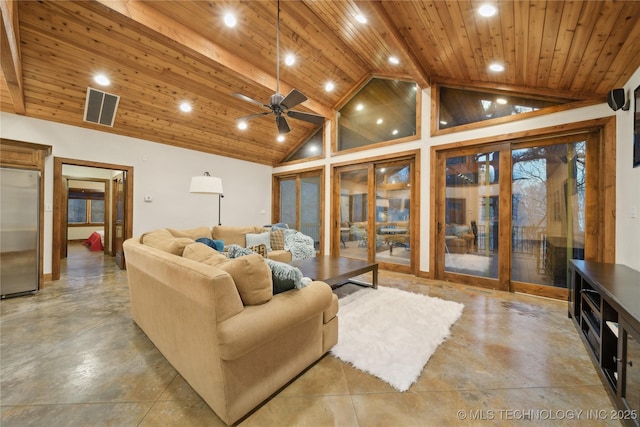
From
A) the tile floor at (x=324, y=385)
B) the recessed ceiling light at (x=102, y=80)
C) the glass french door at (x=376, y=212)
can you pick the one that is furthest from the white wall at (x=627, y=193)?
the recessed ceiling light at (x=102, y=80)

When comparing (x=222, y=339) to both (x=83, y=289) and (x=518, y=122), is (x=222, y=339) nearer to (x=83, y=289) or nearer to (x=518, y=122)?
(x=83, y=289)

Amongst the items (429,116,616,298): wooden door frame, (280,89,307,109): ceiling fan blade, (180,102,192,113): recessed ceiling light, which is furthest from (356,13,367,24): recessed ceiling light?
(180,102,192,113): recessed ceiling light

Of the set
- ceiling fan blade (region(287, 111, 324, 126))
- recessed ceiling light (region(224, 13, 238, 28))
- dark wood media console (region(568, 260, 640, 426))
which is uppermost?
recessed ceiling light (region(224, 13, 238, 28))

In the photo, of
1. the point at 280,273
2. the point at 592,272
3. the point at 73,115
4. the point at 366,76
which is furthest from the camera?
the point at 366,76

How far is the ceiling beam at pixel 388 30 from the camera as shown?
2.68 meters

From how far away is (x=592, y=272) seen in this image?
2.15 meters

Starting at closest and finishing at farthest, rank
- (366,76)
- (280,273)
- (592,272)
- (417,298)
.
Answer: (280,273) < (592,272) < (417,298) < (366,76)

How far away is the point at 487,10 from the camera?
2375 mm

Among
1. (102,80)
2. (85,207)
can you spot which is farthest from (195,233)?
(85,207)

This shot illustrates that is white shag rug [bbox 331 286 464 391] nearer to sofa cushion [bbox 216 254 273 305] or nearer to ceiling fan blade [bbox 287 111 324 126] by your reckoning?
sofa cushion [bbox 216 254 273 305]

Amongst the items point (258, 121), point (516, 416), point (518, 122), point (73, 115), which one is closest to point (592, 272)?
point (516, 416)

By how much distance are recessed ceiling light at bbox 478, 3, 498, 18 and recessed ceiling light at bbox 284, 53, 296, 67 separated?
260 centimetres

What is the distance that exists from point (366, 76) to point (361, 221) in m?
2.99

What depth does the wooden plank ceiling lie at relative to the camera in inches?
93.1
